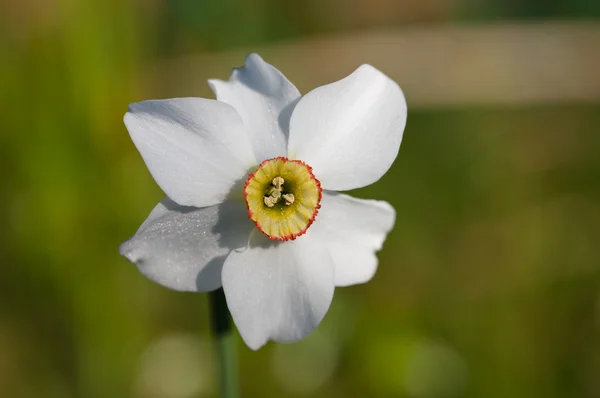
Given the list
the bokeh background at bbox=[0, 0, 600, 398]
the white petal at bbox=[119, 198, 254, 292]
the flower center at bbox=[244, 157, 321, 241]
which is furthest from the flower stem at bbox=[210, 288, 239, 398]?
the bokeh background at bbox=[0, 0, 600, 398]

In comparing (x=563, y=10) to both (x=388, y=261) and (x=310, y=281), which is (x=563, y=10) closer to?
(x=388, y=261)

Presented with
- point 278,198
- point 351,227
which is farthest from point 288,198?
point 351,227

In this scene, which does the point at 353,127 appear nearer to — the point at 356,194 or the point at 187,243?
the point at 187,243

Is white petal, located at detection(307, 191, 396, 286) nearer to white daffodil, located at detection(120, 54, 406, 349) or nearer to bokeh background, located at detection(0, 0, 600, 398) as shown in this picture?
white daffodil, located at detection(120, 54, 406, 349)

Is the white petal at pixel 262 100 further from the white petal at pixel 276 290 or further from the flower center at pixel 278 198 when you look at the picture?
the white petal at pixel 276 290

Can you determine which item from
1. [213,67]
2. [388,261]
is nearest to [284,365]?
[388,261]

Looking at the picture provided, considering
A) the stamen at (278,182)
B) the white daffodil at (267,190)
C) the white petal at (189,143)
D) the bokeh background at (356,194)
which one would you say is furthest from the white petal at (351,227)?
the bokeh background at (356,194)
